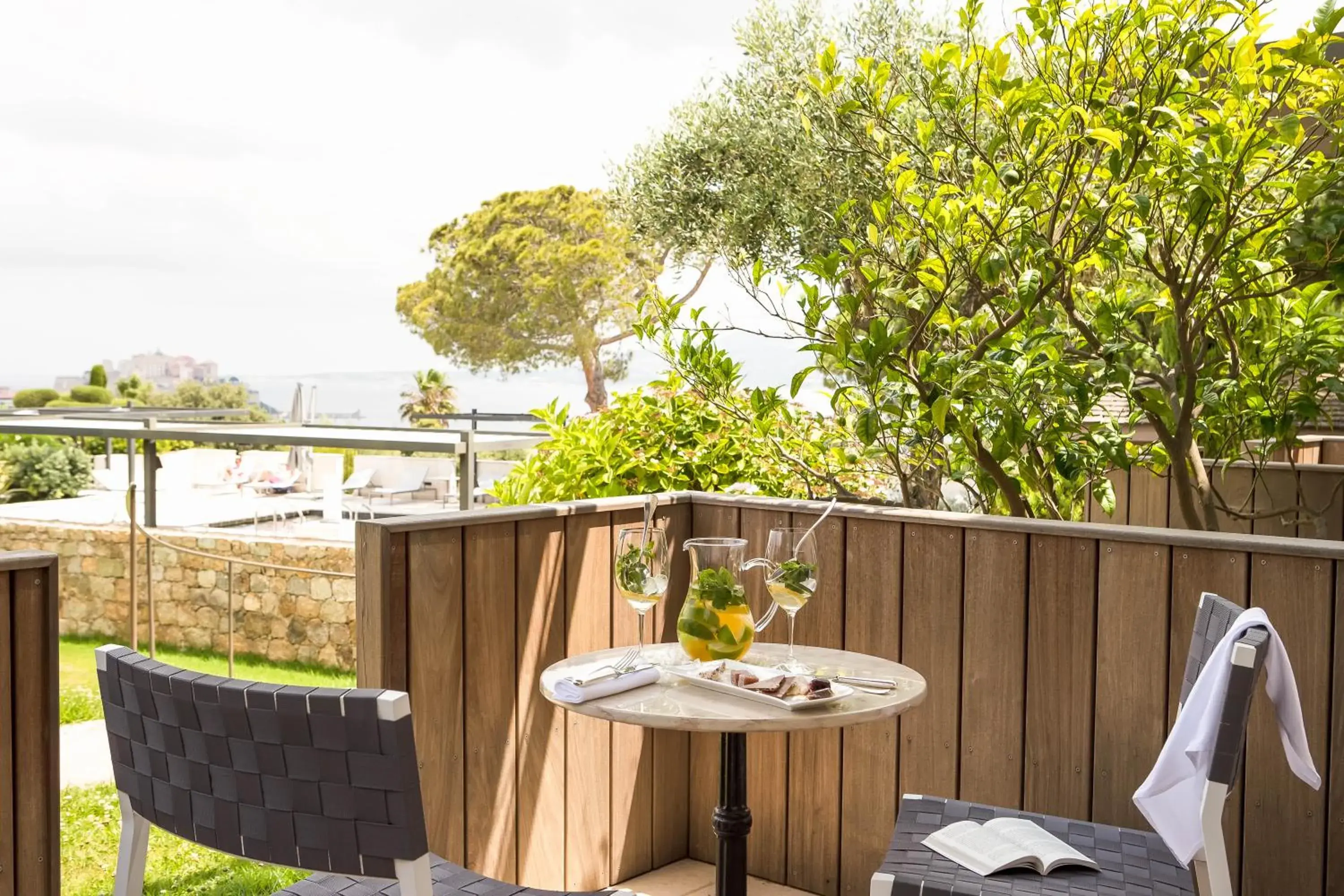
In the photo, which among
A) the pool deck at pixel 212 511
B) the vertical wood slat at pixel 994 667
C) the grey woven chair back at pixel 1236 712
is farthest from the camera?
the pool deck at pixel 212 511

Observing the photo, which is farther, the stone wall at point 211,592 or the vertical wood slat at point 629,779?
the stone wall at point 211,592

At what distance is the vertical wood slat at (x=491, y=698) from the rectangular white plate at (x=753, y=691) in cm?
61

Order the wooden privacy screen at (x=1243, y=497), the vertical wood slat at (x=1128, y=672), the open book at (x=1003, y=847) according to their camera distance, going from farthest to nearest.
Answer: the wooden privacy screen at (x=1243, y=497) < the vertical wood slat at (x=1128, y=672) < the open book at (x=1003, y=847)

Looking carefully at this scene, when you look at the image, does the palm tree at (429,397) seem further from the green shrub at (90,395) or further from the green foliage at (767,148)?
the green foliage at (767,148)

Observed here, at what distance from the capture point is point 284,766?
133 cm

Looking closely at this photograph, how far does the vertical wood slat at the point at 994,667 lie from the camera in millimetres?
2568

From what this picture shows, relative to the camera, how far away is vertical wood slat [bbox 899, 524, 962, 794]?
2.66 meters

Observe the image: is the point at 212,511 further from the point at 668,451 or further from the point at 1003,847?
the point at 1003,847

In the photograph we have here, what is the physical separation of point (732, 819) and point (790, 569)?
53cm

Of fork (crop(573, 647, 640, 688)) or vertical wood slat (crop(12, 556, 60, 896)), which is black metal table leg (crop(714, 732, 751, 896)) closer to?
fork (crop(573, 647, 640, 688))

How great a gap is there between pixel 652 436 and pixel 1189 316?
1.62m

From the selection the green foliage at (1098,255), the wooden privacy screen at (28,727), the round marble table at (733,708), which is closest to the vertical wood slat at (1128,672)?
the green foliage at (1098,255)

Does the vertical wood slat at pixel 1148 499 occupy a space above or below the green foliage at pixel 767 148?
below

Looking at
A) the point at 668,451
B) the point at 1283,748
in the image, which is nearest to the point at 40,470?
the point at 668,451
